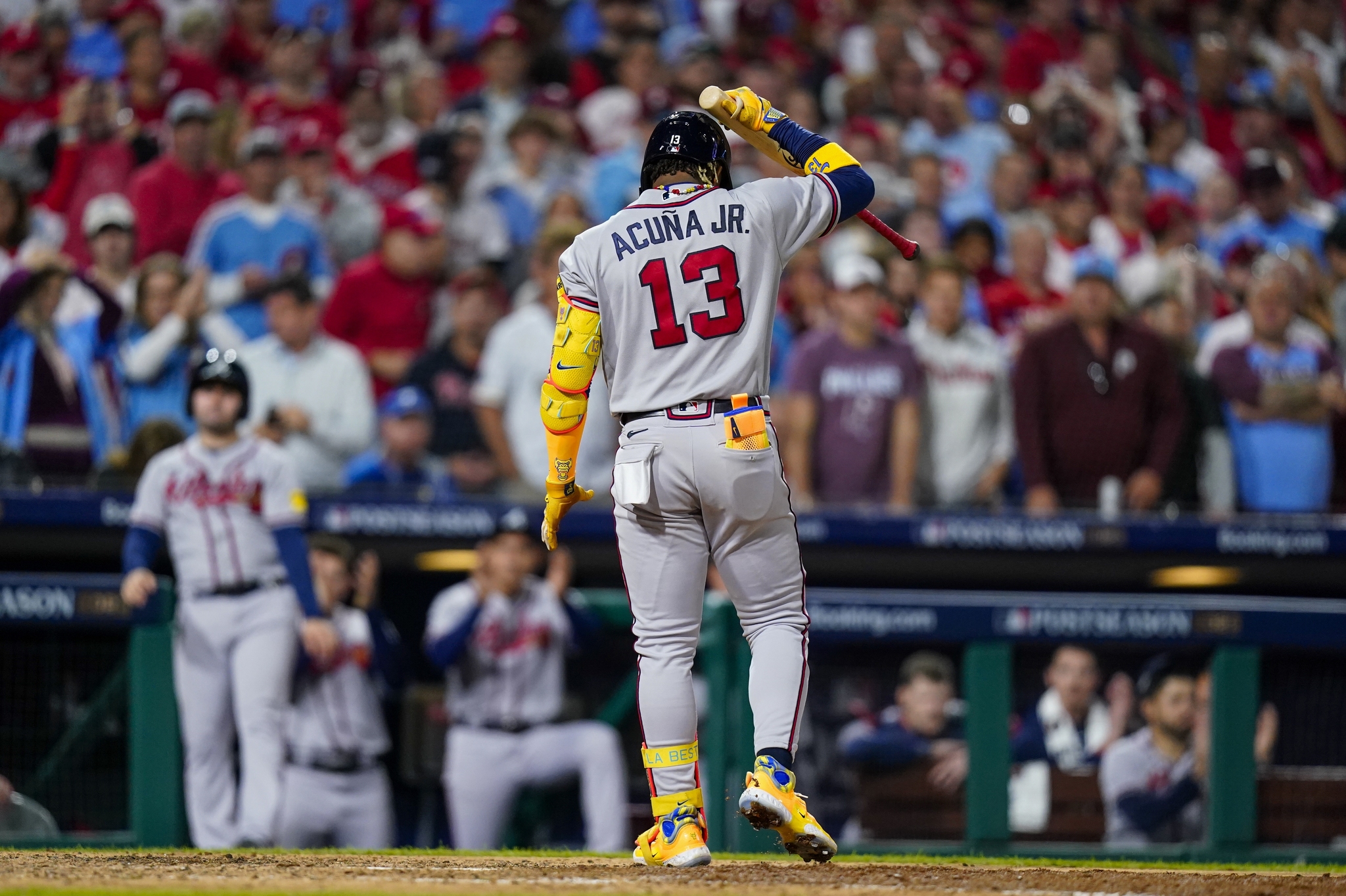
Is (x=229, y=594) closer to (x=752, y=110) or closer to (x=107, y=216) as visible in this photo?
(x=107, y=216)

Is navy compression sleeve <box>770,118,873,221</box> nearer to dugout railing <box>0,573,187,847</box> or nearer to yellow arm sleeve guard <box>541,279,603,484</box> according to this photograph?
yellow arm sleeve guard <box>541,279,603,484</box>

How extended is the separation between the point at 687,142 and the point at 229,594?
3.23m

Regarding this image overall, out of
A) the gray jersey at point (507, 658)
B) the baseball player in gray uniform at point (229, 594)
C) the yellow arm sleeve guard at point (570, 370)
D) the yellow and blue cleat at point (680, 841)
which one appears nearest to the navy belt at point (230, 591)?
the baseball player in gray uniform at point (229, 594)

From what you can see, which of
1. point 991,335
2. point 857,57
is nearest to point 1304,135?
point 857,57

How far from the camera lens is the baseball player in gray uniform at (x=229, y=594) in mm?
6449

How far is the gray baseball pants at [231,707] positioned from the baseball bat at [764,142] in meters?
3.13

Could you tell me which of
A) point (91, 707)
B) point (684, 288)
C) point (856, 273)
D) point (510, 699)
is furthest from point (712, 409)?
point (856, 273)

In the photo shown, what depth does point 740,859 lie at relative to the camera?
4.84 metres

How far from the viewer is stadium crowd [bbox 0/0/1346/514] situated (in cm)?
776

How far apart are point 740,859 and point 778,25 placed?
8.18 m

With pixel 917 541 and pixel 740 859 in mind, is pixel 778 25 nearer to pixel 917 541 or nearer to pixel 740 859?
pixel 917 541

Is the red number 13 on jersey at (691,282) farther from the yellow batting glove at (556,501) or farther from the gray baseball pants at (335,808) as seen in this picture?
the gray baseball pants at (335,808)

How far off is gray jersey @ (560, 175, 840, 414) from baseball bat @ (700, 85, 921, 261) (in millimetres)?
233

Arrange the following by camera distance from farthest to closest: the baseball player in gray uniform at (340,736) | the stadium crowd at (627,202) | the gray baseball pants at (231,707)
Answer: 1. the stadium crowd at (627,202)
2. the baseball player in gray uniform at (340,736)
3. the gray baseball pants at (231,707)
